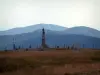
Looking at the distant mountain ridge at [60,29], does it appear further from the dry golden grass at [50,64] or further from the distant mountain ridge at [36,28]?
the dry golden grass at [50,64]

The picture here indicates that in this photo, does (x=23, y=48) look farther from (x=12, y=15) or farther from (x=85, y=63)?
(x=85, y=63)

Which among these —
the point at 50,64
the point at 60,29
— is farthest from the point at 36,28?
the point at 50,64

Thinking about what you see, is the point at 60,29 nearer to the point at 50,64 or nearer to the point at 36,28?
the point at 36,28

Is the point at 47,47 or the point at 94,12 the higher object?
the point at 94,12

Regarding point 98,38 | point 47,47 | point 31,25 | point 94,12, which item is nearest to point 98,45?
point 98,38

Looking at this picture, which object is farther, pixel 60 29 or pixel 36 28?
pixel 60 29

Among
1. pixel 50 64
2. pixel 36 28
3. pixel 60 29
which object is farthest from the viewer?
pixel 60 29

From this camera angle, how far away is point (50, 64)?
12.0 meters

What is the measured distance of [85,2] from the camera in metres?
14.5

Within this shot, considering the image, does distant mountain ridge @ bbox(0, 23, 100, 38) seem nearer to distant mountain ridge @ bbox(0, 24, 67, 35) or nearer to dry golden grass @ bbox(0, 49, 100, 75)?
distant mountain ridge @ bbox(0, 24, 67, 35)

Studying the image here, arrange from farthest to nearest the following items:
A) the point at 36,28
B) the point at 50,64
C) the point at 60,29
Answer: the point at 60,29 < the point at 36,28 < the point at 50,64

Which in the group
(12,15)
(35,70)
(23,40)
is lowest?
(35,70)

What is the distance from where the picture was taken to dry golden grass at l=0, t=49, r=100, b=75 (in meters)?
10.6

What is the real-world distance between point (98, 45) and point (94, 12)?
1849mm
